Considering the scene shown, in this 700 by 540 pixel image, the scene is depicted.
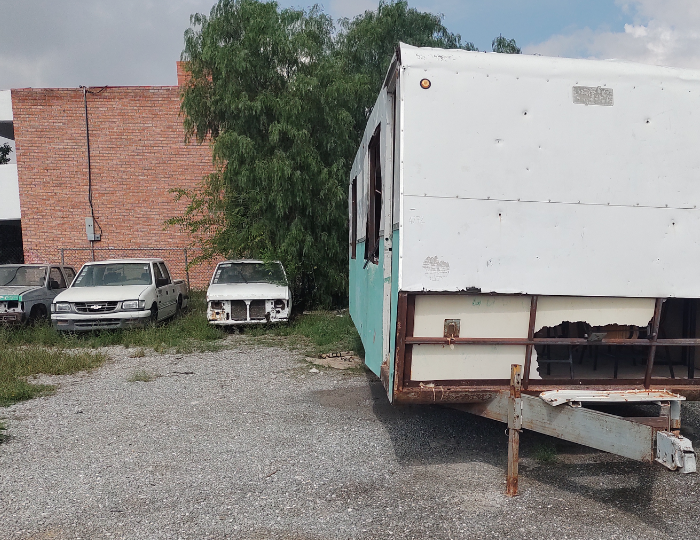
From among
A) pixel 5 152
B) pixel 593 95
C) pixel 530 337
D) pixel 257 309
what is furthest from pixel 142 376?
→ pixel 5 152

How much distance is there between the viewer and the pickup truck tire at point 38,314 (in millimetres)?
11109

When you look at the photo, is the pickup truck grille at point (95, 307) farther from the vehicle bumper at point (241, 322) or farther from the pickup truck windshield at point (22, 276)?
the pickup truck windshield at point (22, 276)

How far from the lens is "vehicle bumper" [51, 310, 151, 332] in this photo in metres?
10.2

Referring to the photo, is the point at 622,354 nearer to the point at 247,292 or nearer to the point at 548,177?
the point at 548,177

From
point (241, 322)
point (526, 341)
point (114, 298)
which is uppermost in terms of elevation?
point (526, 341)

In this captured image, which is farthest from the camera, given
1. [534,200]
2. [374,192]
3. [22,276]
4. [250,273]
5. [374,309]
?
[22,276]

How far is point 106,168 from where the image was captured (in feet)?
53.8

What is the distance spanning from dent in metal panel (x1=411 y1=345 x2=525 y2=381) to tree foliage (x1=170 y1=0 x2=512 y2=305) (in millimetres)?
8803

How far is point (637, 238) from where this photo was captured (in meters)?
3.61

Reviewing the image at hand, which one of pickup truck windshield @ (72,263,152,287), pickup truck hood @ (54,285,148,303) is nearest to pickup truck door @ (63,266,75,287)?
pickup truck windshield @ (72,263,152,287)

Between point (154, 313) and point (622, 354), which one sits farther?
point (154, 313)

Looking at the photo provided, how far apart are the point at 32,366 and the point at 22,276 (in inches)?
192

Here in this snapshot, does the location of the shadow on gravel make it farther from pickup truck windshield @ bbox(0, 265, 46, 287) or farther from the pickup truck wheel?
pickup truck windshield @ bbox(0, 265, 46, 287)

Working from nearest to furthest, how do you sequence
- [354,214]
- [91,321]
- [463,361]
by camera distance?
[463,361], [354,214], [91,321]
